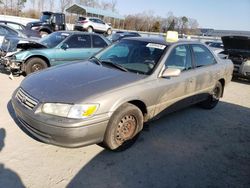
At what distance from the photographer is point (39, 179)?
9.68 feet

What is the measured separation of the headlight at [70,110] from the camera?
3.08 meters

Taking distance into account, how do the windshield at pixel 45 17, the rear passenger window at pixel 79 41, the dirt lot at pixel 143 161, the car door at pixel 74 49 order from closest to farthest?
1. the dirt lot at pixel 143 161
2. the car door at pixel 74 49
3. the rear passenger window at pixel 79 41
4. the windshield at pixel 45 17

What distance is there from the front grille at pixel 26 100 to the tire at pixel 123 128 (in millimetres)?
1001

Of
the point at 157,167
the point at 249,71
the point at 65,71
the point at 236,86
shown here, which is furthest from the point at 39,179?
the point at 249,71

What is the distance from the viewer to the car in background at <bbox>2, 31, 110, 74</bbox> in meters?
7.16

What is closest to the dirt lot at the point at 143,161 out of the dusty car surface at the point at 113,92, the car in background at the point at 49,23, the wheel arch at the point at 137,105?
the dusty car surface at the point at 113,92

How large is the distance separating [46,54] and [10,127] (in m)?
3.74

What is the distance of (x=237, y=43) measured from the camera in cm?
950

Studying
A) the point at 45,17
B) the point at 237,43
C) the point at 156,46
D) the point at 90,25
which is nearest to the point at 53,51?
the point at 156,46

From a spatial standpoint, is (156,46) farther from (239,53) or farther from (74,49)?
(239,53)

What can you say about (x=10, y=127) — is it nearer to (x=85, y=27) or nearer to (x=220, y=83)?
(x=220, y=83)

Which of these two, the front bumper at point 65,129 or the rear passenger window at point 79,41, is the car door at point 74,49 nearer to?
the rear passenger window at point 79,41

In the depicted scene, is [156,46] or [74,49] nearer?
[156,46]

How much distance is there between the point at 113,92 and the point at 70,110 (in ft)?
2.06
